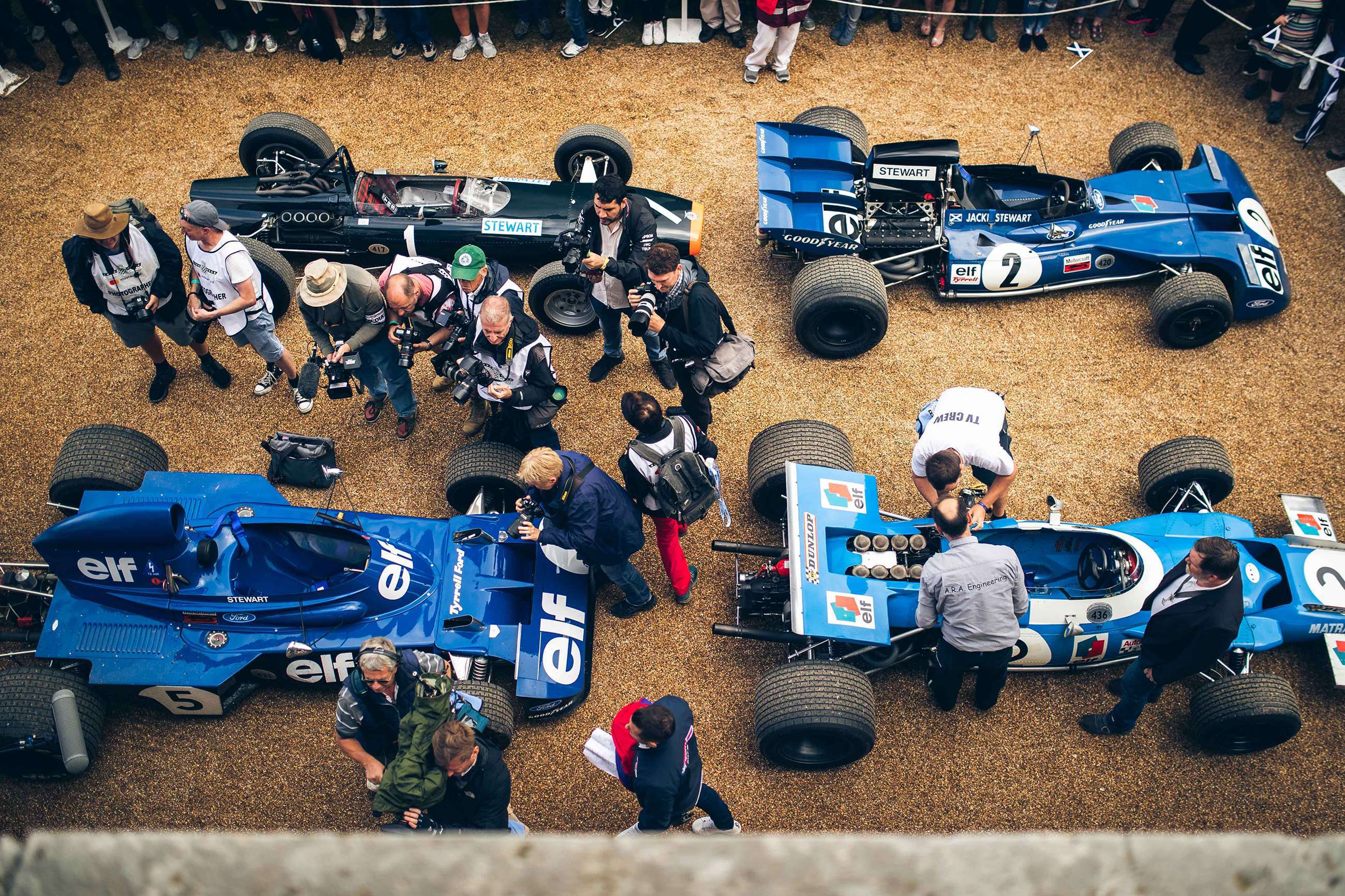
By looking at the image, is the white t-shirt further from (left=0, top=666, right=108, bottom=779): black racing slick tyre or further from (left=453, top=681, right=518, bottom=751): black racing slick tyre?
(left=0, top=666, right=108, bottom=779): black racing slick tyre

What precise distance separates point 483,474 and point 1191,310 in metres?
5.79

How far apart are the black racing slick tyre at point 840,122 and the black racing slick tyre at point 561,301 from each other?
2.78m

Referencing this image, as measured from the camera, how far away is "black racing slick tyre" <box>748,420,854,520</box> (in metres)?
6.47

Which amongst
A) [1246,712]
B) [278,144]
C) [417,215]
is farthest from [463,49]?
[1246,712]

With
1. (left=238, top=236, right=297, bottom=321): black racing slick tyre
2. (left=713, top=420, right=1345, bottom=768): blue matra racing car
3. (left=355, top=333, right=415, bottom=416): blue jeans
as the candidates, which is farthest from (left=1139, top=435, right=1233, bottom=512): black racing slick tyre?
(left=238, top=236, right=297, bottom=321): black racing slick tyre

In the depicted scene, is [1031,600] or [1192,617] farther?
[1031,600]

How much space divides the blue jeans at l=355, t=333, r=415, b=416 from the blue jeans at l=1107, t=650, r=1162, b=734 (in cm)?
536

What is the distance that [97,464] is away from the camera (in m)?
6.38

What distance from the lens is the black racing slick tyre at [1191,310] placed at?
→ 7.45m

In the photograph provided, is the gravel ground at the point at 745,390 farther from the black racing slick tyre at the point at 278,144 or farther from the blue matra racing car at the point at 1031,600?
the black racing slick tyre at the point at 278,144

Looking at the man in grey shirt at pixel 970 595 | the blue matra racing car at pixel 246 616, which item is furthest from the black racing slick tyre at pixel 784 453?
the blue matra racing car at pixel 246 616

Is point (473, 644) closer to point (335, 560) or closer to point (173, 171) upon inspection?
point (335, 560)

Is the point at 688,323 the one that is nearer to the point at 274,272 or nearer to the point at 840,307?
the point at 840,307

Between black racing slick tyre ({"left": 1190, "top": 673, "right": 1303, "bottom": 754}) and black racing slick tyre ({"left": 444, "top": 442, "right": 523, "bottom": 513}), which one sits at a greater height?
black racing slick tyre ({"left": 1190, "top": 673, "right": 1303, "bottom": 754})
